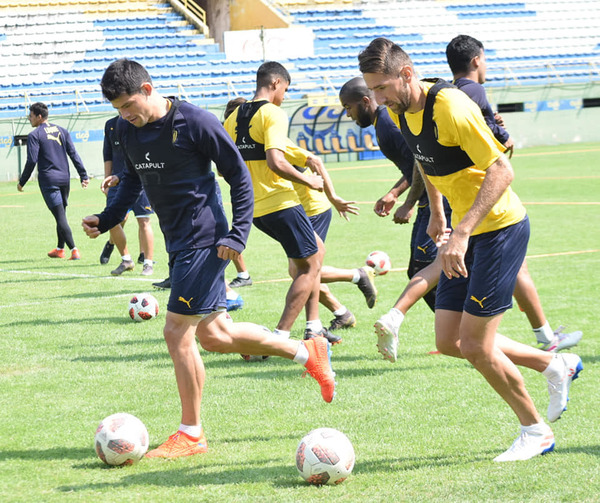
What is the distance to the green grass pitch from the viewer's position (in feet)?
13.5

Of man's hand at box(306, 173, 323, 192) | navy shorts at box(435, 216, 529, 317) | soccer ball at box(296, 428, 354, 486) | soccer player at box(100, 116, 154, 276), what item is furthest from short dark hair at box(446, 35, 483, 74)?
soccer player at box(100, 116, 154, 276)

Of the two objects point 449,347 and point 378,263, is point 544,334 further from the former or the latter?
point 378,263

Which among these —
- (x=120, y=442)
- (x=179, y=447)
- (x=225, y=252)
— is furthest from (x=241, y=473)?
(x=225, y=252)

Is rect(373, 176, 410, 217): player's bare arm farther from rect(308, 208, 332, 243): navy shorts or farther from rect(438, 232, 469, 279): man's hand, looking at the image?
rect(438, 232, 469, 279): man's hand

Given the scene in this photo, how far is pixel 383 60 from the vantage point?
416 centimetres

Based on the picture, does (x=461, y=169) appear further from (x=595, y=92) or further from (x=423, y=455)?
(x=595, y=92)

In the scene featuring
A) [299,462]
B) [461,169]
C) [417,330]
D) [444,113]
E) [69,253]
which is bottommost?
[69,253]

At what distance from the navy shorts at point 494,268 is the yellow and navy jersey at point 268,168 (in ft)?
9.26

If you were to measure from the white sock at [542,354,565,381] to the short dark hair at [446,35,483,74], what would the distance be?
264cm

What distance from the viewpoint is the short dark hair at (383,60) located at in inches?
164

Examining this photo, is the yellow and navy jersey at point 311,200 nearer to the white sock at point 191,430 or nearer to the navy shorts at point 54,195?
the white sock at point 191,430

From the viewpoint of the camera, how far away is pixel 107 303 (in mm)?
9656

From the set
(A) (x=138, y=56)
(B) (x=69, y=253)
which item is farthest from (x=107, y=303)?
(A) (x=138, y=56)

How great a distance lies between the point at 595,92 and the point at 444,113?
3803cm
